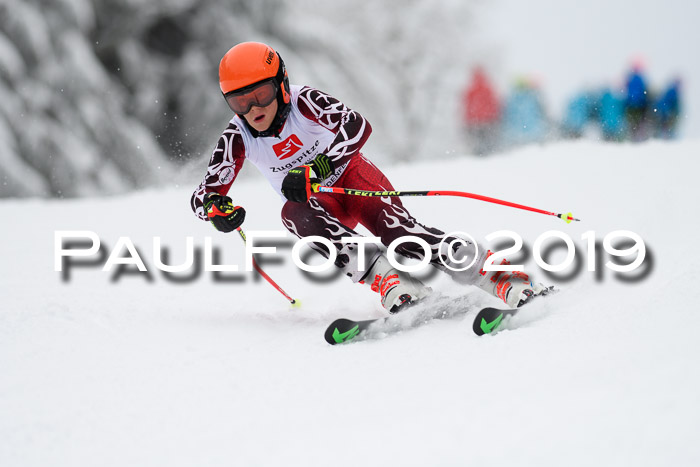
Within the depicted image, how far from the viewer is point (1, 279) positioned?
4078 millimetres

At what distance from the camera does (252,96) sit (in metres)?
3.09

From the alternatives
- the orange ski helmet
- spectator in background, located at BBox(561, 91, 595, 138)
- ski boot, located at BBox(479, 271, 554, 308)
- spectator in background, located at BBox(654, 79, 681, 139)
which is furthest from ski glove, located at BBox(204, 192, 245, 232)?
spectator in background, located at BBox(654, 79, 681, 139)

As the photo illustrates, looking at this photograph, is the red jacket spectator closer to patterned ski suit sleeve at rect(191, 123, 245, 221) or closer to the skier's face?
patterned ski suit sleeve at rect(191, 123, 245, 221)

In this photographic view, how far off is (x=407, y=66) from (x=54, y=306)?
51.4 ft

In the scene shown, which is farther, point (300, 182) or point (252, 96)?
point (252, 96)

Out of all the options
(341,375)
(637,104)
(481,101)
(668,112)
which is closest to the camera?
(341,375)

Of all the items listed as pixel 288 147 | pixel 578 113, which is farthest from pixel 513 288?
pixel 578 113

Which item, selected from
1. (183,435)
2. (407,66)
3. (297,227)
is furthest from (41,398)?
(407,66)

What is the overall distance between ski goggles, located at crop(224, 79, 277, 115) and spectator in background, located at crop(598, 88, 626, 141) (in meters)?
7.16

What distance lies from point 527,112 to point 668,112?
1889mm

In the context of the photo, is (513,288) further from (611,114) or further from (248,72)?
(611,114)

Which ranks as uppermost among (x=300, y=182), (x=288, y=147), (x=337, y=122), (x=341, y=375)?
(x=337, y=122)

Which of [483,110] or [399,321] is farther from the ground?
[483,110]

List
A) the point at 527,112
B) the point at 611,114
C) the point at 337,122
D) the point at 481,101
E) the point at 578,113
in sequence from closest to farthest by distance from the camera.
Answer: the point at 337,122
the point at 611,114
the point at 578,113
the point at 527,112
the point at 481,101
